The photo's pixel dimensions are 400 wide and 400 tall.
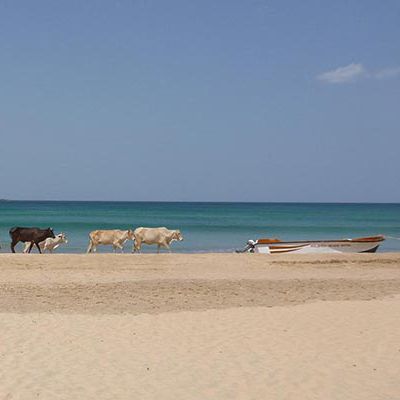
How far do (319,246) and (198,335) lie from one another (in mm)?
17961

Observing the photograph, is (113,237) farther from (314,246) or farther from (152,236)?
(314,246)

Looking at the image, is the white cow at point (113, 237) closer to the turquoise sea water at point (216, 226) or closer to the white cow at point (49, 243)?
the white cow at point (49, 243)

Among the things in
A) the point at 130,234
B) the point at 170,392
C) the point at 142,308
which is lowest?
the point at 170,392

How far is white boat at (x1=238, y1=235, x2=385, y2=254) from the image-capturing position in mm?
27406

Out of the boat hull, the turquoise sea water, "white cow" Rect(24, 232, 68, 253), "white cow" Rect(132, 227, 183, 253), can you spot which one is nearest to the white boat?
the boat hull

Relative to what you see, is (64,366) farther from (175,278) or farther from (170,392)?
(175,278)

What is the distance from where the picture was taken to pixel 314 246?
92.0 ft

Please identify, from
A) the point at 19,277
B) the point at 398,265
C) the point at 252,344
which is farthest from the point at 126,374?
the point at 398,265

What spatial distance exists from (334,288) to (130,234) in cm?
1369

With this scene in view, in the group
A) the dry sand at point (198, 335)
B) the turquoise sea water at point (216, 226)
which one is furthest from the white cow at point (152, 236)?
the dry sand at point (198, 335)

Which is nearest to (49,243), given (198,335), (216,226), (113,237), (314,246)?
(113,237)

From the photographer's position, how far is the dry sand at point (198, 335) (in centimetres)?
794

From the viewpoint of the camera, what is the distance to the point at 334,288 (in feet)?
52.8

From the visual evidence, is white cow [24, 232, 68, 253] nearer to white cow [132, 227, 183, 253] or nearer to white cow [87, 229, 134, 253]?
white cow [87, 229, 134, 253]
